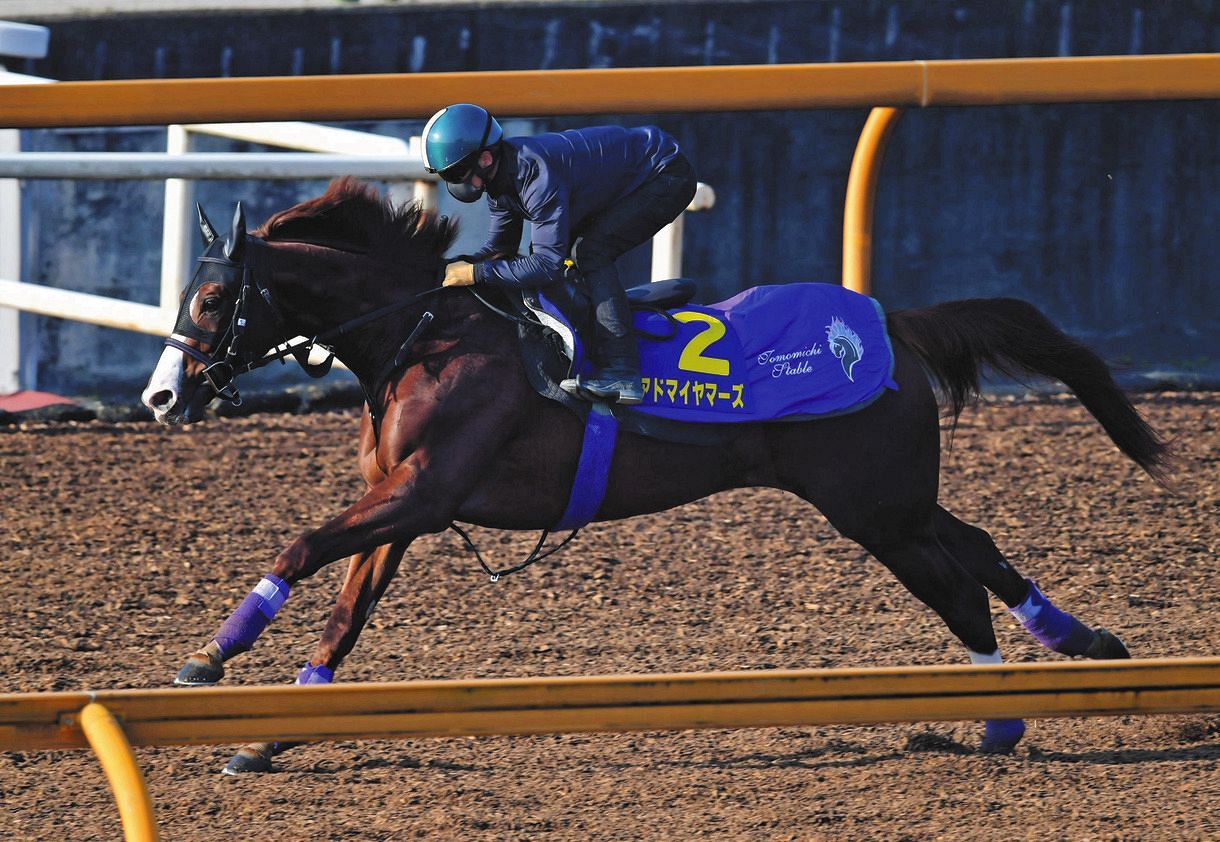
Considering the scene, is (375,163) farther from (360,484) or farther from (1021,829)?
(1021,829)

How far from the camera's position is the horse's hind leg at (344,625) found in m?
4.69

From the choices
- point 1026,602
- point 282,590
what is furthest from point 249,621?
point 1026,602

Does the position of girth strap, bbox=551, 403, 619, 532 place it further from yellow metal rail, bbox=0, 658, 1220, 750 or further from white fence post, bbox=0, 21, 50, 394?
white fence post, bbox=0, 21, 50, 394

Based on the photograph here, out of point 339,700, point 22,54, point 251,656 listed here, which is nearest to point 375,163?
point 22,54

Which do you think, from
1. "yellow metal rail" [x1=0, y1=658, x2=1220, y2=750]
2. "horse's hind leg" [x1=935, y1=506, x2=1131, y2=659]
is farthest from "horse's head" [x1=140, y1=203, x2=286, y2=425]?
"horse's hind leg" [x1=935, y1=506, x2=1131, y2=659]

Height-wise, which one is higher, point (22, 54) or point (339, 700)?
point (22, 54)

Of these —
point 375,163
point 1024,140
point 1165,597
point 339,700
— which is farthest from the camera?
point 1024,140

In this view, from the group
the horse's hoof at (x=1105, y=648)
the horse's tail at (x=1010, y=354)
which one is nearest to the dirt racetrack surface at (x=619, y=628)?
the horse's hoof at (x=1105, y=648)

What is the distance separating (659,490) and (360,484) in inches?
117

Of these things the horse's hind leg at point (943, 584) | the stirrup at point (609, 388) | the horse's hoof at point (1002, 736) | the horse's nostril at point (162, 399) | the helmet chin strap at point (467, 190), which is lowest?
the horse's hoof at point (1002, 736)

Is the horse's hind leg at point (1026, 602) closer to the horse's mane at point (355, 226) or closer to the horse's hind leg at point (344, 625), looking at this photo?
the horse's hind leg at point (344, 625)

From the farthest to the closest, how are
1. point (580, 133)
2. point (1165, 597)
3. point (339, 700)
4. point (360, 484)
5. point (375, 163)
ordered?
point (375, 163) → point (360, 484) → point (1165, 597) → point (580, 133) → point (339, 700)

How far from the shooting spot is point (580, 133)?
474cm

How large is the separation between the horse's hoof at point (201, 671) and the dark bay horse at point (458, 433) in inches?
13.5
